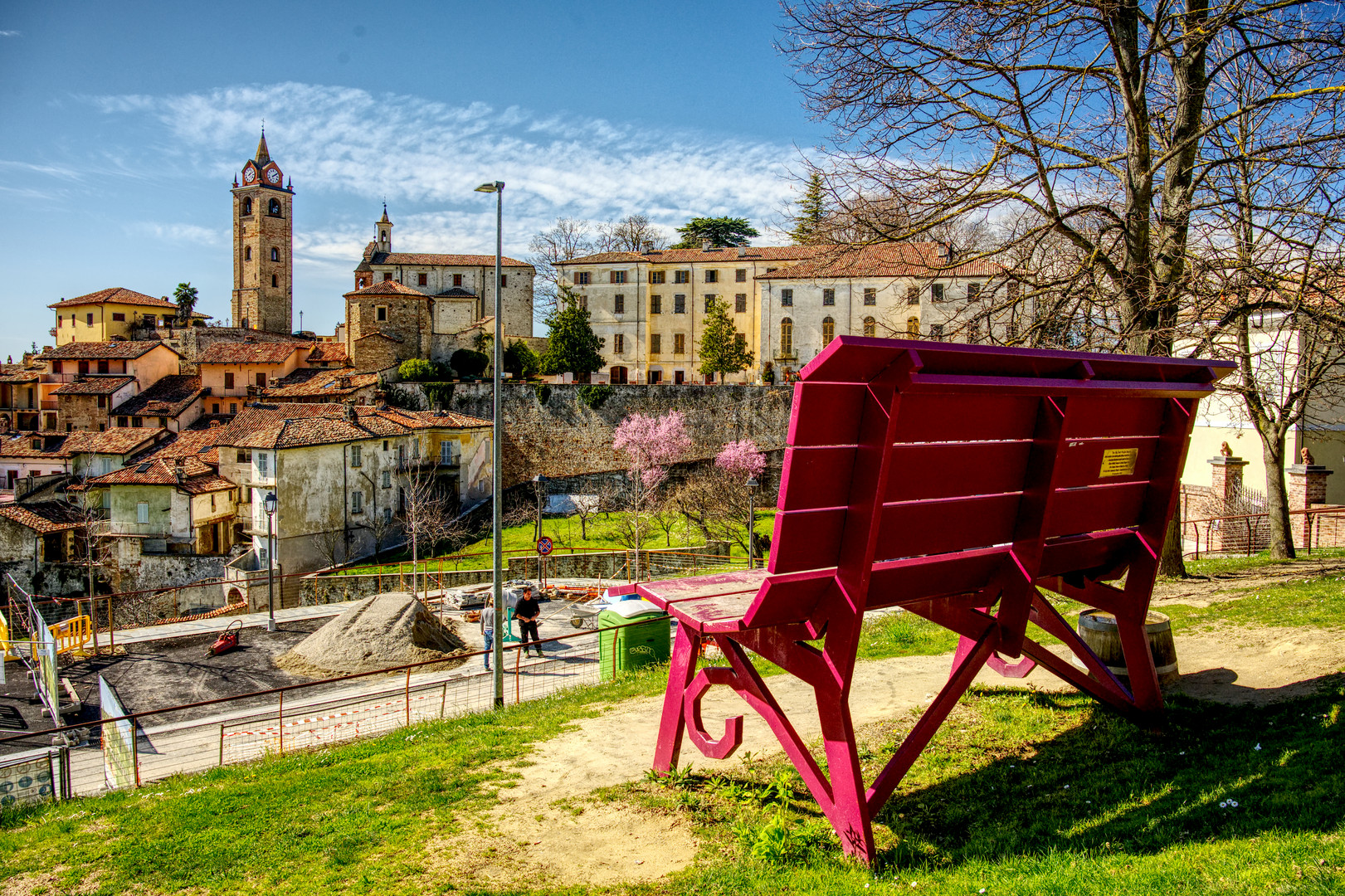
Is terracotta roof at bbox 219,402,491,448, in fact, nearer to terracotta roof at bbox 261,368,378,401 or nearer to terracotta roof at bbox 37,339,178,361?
terracotta roof at bbox 261,368,378,401

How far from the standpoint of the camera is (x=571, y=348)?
2293 inches

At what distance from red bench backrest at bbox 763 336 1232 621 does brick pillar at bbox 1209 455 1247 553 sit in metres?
17.4

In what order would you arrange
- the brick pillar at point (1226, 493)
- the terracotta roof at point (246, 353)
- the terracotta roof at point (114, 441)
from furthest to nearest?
1. the terracotta roof at point (246, 353)
2. the terracotta roof at point (114, 441)
3. the brick pillar at point (1226, 493)

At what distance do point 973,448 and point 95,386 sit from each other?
2721 inches

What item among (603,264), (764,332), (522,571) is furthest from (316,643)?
(603,264)

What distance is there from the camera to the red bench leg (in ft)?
16.3

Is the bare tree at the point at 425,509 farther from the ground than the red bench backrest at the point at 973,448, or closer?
closer

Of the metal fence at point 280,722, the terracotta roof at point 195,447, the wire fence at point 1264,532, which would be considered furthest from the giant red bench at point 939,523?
the terracotta roof at point 195,447

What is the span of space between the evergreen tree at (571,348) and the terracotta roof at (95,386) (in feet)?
98.6

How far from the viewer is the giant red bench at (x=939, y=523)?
11.7 feet

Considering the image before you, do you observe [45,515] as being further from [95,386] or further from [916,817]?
[916,817]

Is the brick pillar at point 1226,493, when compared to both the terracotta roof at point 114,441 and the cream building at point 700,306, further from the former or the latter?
the terracotta roof at point 114,441

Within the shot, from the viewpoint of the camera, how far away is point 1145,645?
16.8 ft

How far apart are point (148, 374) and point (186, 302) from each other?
108ft
